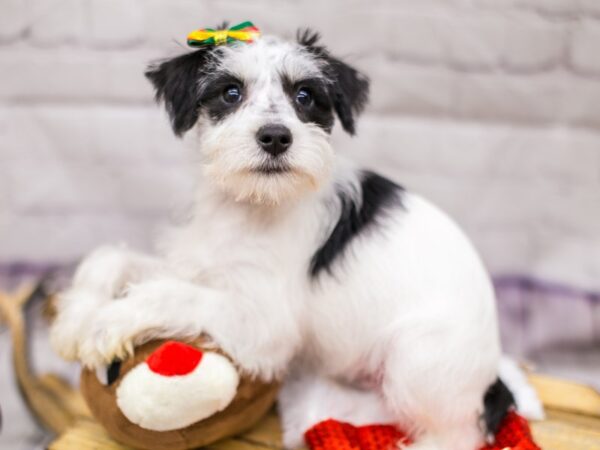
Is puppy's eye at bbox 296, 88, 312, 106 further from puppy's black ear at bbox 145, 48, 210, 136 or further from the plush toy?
the plush toy

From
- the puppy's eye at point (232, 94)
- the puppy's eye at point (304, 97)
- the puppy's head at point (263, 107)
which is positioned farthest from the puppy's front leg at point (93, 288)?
A: the puppy's eye at point (304, 97)

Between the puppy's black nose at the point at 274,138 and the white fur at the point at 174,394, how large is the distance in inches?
27.0

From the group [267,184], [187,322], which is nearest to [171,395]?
[187,322]

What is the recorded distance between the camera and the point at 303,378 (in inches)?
94.5

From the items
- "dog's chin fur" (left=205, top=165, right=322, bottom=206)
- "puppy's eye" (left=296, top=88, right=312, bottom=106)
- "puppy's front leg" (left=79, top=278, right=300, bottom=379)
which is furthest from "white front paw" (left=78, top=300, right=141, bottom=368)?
"puppy's eye" (left=296, top=88, right=312, bottom=106)

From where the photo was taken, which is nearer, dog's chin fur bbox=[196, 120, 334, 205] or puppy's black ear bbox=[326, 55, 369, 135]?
dog's chin fur bbox=[196, 120, 334, 205]

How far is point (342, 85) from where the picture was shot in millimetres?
2066

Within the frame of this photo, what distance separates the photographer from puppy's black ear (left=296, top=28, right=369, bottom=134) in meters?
2.05

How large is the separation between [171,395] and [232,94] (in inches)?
37.9

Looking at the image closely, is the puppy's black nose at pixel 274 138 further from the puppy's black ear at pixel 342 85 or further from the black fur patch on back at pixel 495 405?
the black fur patch on back at pixel 495 405

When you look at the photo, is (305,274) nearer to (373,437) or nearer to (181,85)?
(373,437)

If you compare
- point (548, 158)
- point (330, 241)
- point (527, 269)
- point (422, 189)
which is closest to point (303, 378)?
point (330, 241)

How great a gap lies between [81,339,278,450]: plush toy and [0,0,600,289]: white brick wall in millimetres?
1026

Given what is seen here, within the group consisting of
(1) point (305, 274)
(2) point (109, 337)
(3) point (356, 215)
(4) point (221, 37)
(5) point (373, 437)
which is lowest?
(5) point (373, 437)
